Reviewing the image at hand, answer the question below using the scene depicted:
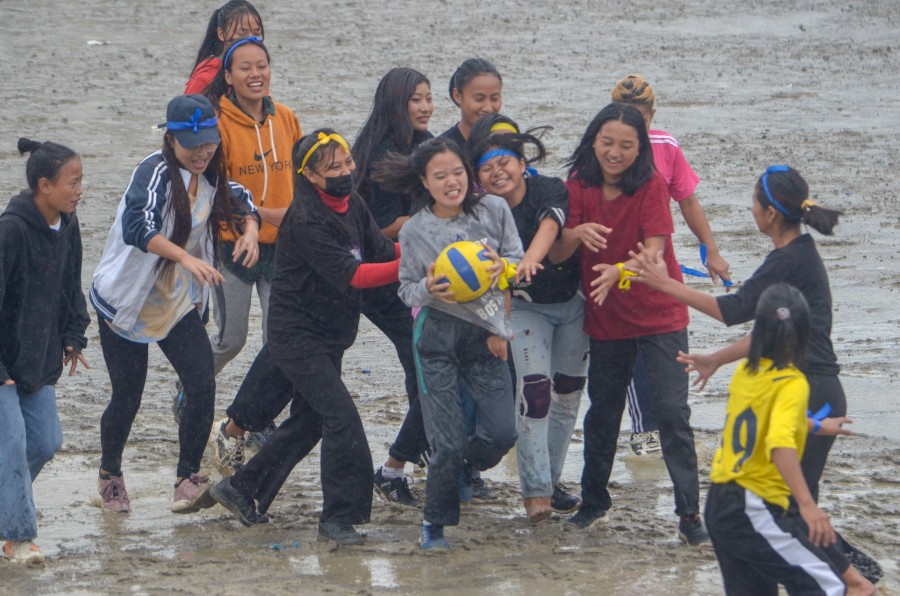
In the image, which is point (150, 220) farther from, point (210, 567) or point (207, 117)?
point (210, 567)

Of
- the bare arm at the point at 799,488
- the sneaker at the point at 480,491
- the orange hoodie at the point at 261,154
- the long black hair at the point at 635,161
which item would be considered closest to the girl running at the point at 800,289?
the bare arm at the point at 799,488

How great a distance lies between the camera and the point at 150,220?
606 centimetres

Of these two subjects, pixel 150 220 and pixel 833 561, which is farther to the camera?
pixel 150 220

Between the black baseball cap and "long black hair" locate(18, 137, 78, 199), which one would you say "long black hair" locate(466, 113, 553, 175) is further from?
"long black hair" locate(18, 137, 78, 199)

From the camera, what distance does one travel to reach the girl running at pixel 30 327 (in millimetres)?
5789

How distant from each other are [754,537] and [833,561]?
11.9 inches

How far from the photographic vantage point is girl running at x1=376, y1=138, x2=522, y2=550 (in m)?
5.90

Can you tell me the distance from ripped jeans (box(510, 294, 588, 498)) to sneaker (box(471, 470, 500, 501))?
1.71 feet

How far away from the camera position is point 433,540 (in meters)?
5.95

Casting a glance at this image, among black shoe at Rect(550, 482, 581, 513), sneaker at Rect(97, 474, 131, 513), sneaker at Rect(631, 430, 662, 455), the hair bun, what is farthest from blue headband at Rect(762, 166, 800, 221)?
sneaker at Rect(97, 474, 131, 513)

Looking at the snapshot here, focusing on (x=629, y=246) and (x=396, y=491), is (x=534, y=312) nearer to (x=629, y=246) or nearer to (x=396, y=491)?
(x=629, y=246)

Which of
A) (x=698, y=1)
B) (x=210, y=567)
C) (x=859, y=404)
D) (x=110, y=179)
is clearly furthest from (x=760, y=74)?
(x=210, y=567)

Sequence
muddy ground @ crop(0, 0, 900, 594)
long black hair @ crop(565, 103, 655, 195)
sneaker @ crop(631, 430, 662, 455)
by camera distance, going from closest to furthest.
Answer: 1. muddy ground @ crop(0, 0, 900, 594)
2. long black hair @ crop(565, 103, 655, 195)
3. sneaker @ crop(631, 430, 662, 455)

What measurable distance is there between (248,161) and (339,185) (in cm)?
124
